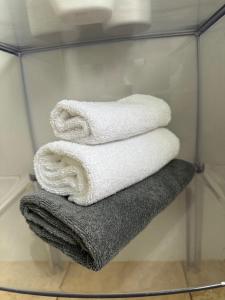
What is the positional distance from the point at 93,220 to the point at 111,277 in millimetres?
154

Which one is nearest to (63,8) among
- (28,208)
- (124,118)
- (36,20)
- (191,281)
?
(36,20)

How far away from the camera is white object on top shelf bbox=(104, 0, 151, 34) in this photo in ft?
1.63

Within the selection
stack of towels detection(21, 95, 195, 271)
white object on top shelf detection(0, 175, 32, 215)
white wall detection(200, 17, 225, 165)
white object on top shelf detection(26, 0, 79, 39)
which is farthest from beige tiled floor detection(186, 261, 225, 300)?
white object on top shelf detection(26, 0, 79, 39)

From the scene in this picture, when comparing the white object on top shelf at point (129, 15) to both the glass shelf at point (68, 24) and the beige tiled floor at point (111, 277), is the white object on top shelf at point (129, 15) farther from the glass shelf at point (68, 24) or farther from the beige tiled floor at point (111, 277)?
the beige tiled floor at point (111, 277)

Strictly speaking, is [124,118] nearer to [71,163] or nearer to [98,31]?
[71,163]

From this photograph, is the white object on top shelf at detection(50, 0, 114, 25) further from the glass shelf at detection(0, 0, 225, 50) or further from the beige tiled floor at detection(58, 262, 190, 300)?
the beige tiled floor at detection(58, 262, 190, 300)

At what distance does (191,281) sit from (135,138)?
0.80 ft

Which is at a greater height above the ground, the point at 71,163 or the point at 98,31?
the point at 98,31

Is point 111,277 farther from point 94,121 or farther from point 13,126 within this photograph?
point 13,126

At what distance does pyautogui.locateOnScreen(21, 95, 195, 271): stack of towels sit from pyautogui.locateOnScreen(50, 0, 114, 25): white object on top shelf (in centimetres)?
15

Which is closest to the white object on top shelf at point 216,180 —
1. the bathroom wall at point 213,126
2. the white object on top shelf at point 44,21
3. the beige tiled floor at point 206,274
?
the bathroom wall at point 213,126

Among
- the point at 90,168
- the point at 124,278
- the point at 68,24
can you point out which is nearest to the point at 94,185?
the point at 90,168

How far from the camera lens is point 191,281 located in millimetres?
428

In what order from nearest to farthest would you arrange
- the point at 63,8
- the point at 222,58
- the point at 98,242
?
1. the point at 98,242
2. the point at 63,8
3. the point at 222,58
